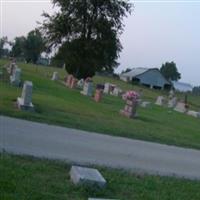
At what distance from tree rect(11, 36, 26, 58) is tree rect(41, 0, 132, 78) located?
45730 millimetres

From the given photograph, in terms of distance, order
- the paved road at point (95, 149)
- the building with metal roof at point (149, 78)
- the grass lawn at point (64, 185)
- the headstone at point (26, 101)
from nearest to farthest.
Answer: the grass lawn at point (64, 185) → the paved road at point (95, 149) → the headstone at point (26, 101) → the building with metal roof at point (149, 78)

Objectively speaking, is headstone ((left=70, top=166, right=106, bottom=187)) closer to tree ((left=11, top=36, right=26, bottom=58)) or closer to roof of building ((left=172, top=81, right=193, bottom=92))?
tree ((left=11, top=36, right=26, bottom=58))

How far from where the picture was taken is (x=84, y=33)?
52.2 metres

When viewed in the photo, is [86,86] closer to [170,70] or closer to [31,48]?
[31,48]

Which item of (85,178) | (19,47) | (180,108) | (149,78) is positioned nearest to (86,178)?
(85,178)

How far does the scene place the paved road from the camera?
31.3 ft

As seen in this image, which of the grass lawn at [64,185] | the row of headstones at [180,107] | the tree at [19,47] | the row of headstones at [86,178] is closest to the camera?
the grass lawn at [64,185]

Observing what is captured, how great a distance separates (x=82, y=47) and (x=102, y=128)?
3741 cm

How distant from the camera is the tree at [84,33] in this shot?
2025 inches

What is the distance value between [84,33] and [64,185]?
150 feet

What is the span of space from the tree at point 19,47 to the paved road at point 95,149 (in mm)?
86070

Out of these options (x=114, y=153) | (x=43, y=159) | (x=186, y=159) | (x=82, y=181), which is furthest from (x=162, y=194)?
(x=186, y=159)

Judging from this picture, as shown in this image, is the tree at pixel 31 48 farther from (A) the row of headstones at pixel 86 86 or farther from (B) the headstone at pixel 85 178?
(B) the headstone at pixel 85 178

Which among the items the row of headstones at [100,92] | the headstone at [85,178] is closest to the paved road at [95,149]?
the headstone at [85,178]
